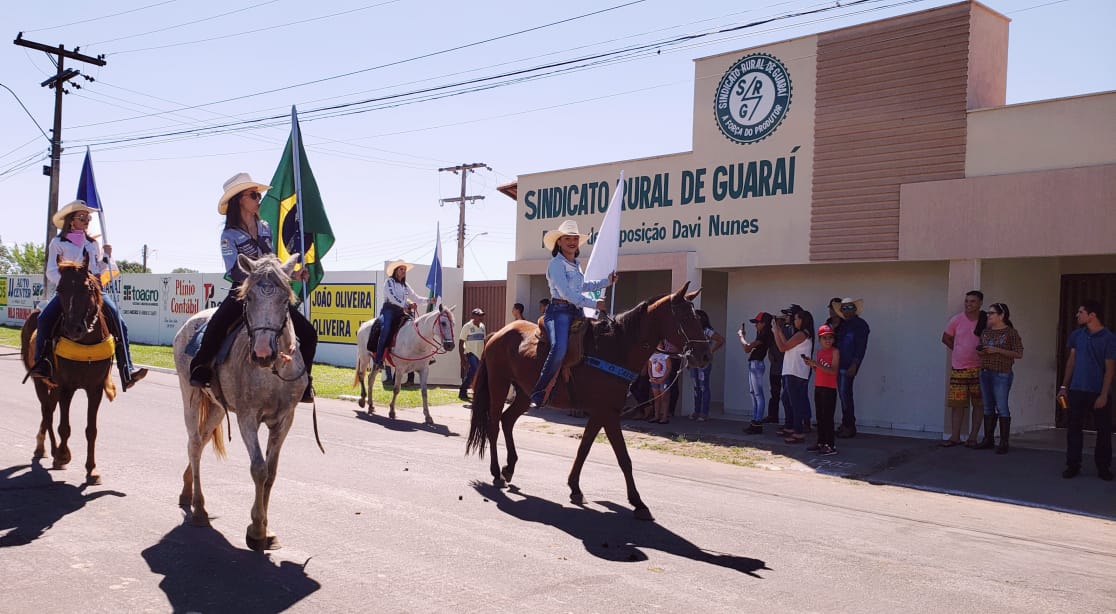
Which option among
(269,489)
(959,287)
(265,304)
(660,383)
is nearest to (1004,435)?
(959,287)

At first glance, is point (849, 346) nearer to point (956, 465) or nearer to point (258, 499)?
point (956, 465)

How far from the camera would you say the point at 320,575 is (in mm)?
5578

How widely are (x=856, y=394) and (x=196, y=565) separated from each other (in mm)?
11907

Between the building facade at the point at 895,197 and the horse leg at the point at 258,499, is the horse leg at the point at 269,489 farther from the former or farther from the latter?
the building facade at the point at 895,197

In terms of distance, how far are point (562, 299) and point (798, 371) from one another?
576 cm

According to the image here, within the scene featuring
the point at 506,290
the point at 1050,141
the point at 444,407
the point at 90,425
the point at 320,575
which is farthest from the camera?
the point at 506,290

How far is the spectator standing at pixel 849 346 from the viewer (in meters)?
13.2

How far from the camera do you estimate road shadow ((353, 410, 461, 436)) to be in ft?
44.0

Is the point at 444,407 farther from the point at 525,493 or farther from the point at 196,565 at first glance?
the point at 196,565

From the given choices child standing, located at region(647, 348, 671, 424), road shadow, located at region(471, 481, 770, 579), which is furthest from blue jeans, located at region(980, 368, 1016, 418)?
road shadow, located at region(471, 481, 770, 579)

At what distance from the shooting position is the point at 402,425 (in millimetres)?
14055

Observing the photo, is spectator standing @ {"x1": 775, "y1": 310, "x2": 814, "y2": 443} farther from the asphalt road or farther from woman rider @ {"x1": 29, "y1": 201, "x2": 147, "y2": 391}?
woman rider @ {"x1": 29, "y1": 201, "x2": 147, "y2": 391}

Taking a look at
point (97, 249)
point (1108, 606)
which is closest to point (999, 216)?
point (1108, 606)

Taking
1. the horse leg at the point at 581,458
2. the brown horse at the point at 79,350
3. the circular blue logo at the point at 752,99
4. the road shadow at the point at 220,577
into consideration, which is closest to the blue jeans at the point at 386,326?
the circular blue logo at the point at 752,99
